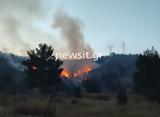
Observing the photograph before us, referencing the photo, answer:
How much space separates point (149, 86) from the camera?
178 feet

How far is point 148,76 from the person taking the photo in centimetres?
5388

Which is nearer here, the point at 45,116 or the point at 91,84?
the point at 45,116

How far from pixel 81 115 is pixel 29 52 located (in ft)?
192

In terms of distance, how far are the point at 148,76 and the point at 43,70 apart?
960 inches

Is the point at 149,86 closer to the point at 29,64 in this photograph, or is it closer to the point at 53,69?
the point at 53,69

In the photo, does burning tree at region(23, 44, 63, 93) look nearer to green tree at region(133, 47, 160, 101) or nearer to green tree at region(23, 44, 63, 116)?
green tree at region(23, 44, 63, 116)

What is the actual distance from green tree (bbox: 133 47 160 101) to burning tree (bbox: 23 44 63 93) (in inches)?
783

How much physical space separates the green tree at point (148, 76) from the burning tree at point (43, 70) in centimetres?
1990

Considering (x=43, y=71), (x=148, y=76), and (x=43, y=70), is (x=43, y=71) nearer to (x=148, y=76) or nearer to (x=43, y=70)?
(x=43, y=70)

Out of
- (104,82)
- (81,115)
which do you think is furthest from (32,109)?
(104,82)

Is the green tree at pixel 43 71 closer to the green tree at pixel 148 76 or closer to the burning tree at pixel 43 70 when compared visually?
the burning tree at pixel 43 70

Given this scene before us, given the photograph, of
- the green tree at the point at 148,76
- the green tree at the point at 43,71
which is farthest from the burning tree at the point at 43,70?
the green tree at the point at 148,76

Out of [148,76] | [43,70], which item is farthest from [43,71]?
[148,76]

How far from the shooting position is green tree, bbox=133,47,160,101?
5312 cm
